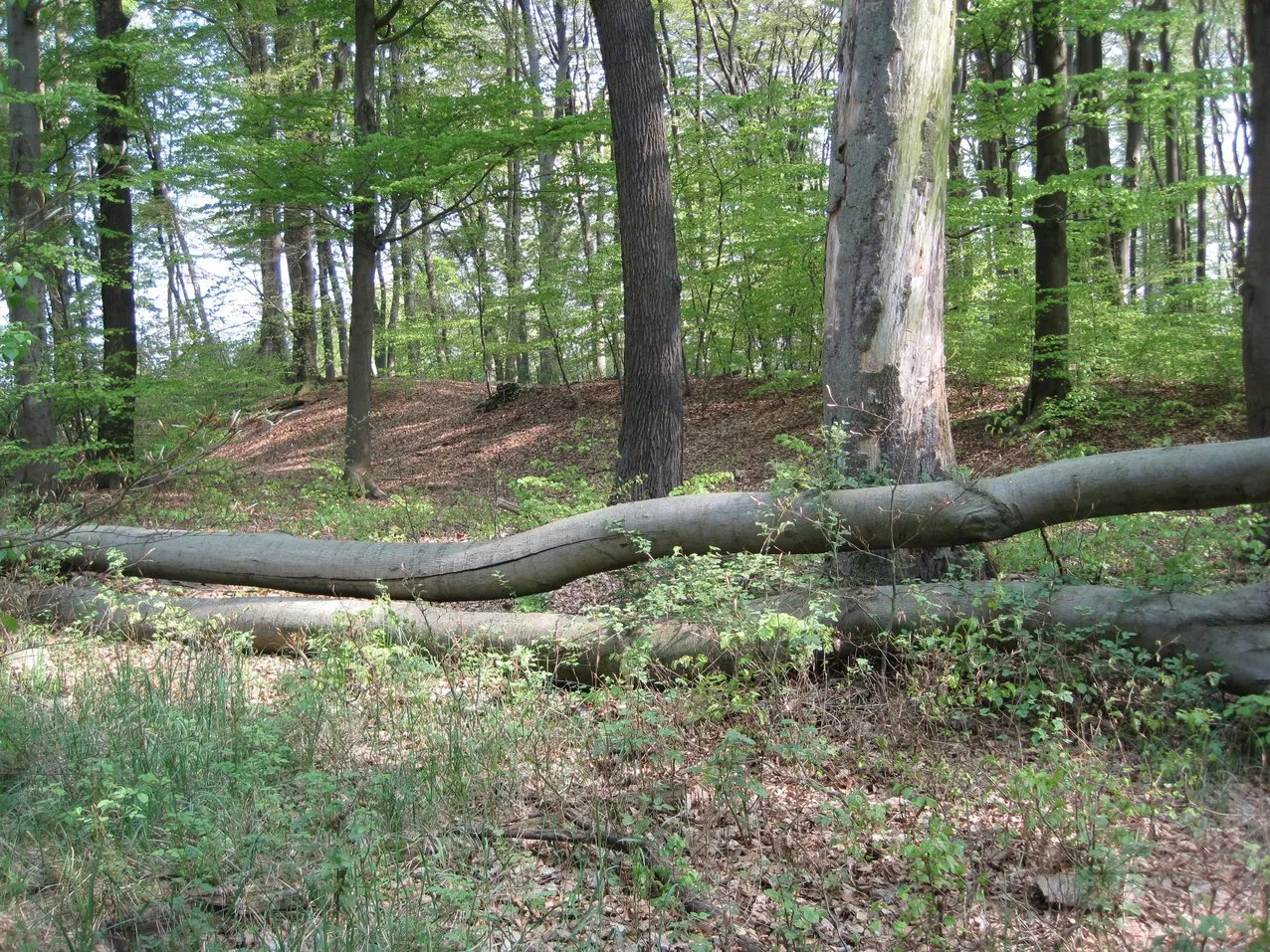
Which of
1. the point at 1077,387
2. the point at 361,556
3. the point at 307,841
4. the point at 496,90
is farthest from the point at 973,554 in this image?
the point at 496,90

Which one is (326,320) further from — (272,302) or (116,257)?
(116,257)

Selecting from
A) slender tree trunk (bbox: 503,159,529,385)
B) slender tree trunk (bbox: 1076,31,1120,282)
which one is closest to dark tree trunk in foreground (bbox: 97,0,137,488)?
slender tree trunk (bbox: 503,159,529,385)

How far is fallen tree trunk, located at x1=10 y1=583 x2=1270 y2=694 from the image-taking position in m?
3.68

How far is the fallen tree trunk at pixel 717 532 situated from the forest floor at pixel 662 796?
0.30 meters

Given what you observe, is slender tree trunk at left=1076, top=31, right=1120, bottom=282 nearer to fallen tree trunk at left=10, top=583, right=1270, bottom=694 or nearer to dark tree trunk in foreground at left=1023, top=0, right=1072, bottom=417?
dark tree trunk in foreground at left=1023, top=0, right=1072, bottom=417

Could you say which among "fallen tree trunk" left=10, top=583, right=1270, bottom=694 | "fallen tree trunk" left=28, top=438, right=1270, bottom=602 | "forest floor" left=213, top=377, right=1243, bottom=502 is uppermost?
"forest floor" left=213, top=377, right=1243, bottom=502


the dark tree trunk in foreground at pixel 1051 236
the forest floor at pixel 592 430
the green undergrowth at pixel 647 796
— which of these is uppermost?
the dark tree trunk in foreground at pixel 1051 236

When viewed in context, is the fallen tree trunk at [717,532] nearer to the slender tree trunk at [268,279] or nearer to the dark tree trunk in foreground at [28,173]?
the dark tree trunk in foreground at [28,173]

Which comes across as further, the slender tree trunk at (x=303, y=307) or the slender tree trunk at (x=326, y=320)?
the slender tree trunk at (x=326, y=320)

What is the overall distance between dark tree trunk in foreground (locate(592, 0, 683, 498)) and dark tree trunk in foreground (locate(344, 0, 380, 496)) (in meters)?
5.23

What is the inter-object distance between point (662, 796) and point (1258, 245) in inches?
215

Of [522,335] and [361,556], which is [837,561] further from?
[522,335]

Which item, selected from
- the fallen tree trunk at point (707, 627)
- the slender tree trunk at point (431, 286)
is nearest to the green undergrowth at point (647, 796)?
the fallen tree trunk at point (707, 627)

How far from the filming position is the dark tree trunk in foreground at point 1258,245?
5.30 meters
